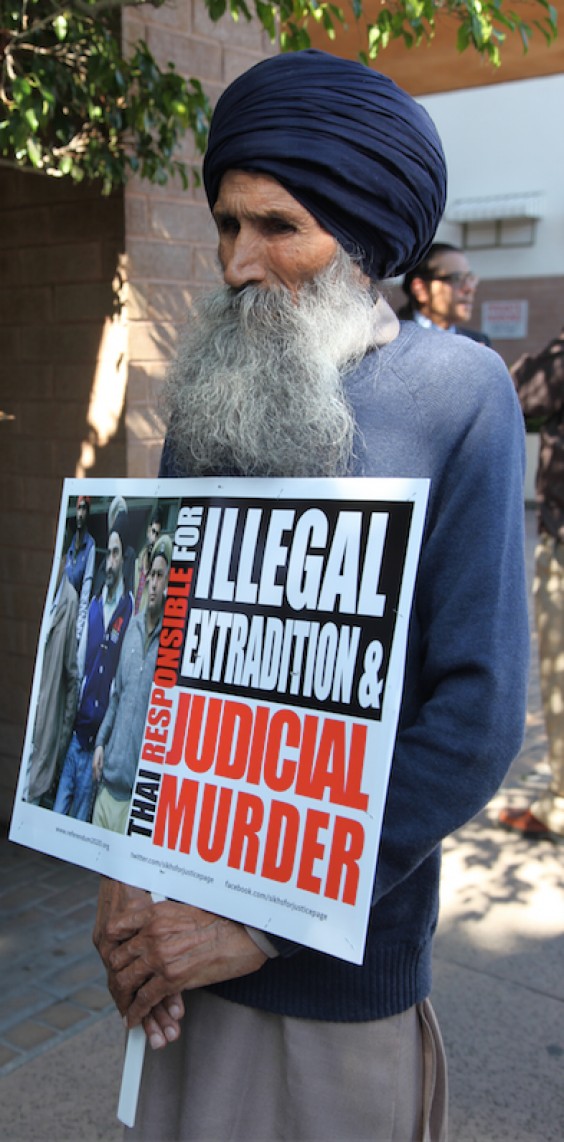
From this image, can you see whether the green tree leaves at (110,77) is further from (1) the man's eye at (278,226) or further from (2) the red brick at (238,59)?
(1) the man's eye at (278,226)

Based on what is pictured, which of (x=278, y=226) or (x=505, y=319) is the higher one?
(x=505, y=319)

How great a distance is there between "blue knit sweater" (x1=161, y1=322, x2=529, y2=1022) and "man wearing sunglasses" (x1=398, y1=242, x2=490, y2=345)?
3.85 meters

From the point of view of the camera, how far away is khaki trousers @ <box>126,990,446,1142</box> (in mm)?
→ 1520

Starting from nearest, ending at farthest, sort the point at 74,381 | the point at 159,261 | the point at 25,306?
the point at 159,261
the point at 74,381
the point at 25,306

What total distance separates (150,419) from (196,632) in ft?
9.11

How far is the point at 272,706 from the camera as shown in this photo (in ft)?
4.57

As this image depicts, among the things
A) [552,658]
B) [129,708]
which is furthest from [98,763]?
[552,658]

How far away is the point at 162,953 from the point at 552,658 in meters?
3.49

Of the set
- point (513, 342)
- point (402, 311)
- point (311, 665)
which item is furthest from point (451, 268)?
point (513, 342)

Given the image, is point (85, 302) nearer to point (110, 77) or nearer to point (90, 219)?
point (90, 219)

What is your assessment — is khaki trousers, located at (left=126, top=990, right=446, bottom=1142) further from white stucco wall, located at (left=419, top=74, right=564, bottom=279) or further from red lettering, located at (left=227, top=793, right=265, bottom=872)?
white stucco wall, located at (left=419, top=74, right=564, bottom=279)

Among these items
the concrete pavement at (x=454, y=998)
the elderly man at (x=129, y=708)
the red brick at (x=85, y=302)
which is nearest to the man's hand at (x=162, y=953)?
the elderly man at (x=129, y=708)

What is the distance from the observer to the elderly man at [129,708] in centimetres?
153

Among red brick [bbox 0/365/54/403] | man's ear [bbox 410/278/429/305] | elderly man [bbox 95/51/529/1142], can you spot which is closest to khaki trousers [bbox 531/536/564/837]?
man's ear [bbox 410/278/429/305]
